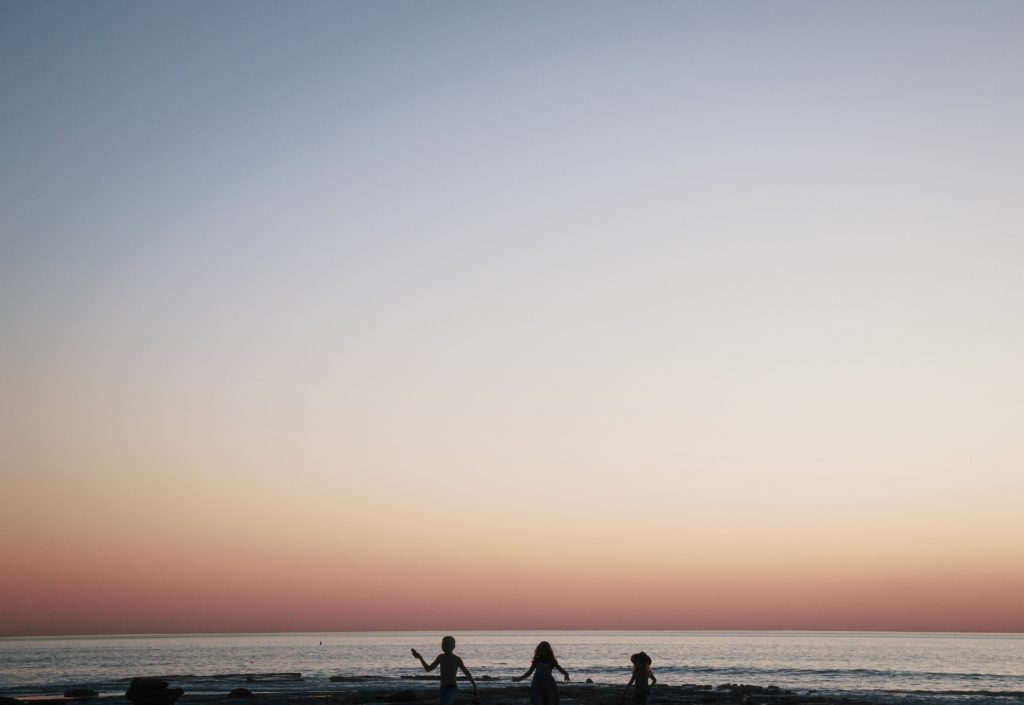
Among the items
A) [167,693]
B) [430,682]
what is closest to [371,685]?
[430,682]

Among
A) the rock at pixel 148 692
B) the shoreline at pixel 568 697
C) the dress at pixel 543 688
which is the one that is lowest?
the shoreline at pixel 568 697

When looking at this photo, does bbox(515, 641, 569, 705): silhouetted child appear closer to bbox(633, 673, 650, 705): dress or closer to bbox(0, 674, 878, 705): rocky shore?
bbox(633, 673, 650, 705): dress

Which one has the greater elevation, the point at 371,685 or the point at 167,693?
the point at 167,693

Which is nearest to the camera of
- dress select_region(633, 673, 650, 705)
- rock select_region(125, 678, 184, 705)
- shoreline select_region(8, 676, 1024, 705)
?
dress select_region(633, 673, 650, 705)

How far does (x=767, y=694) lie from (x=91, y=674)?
232 feet

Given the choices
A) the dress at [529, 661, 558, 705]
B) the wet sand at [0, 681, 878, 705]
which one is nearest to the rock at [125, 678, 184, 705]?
the dress at [529, 661, 558, 705]

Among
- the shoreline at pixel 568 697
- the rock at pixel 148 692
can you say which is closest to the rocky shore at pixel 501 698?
the shoreline at pixel 568 697

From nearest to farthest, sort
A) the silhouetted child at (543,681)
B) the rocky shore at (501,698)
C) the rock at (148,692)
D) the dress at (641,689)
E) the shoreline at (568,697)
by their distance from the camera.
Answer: the silhouetted child at (543,681) < the dress at (641,689) < the rock at (148,692) < the rocky shore at (501,698) < the shoreline at (568,697)

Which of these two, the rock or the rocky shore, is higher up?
the rock

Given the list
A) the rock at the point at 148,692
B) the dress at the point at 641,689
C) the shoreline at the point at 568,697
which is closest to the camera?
the dress at the point at 641,689

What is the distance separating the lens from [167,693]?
1025 inches

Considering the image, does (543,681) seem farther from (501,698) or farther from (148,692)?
(501,698)

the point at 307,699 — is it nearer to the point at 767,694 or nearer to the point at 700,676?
the point at 767,694

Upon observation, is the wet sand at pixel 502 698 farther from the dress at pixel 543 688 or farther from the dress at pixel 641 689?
the dress at pixel 543 688
